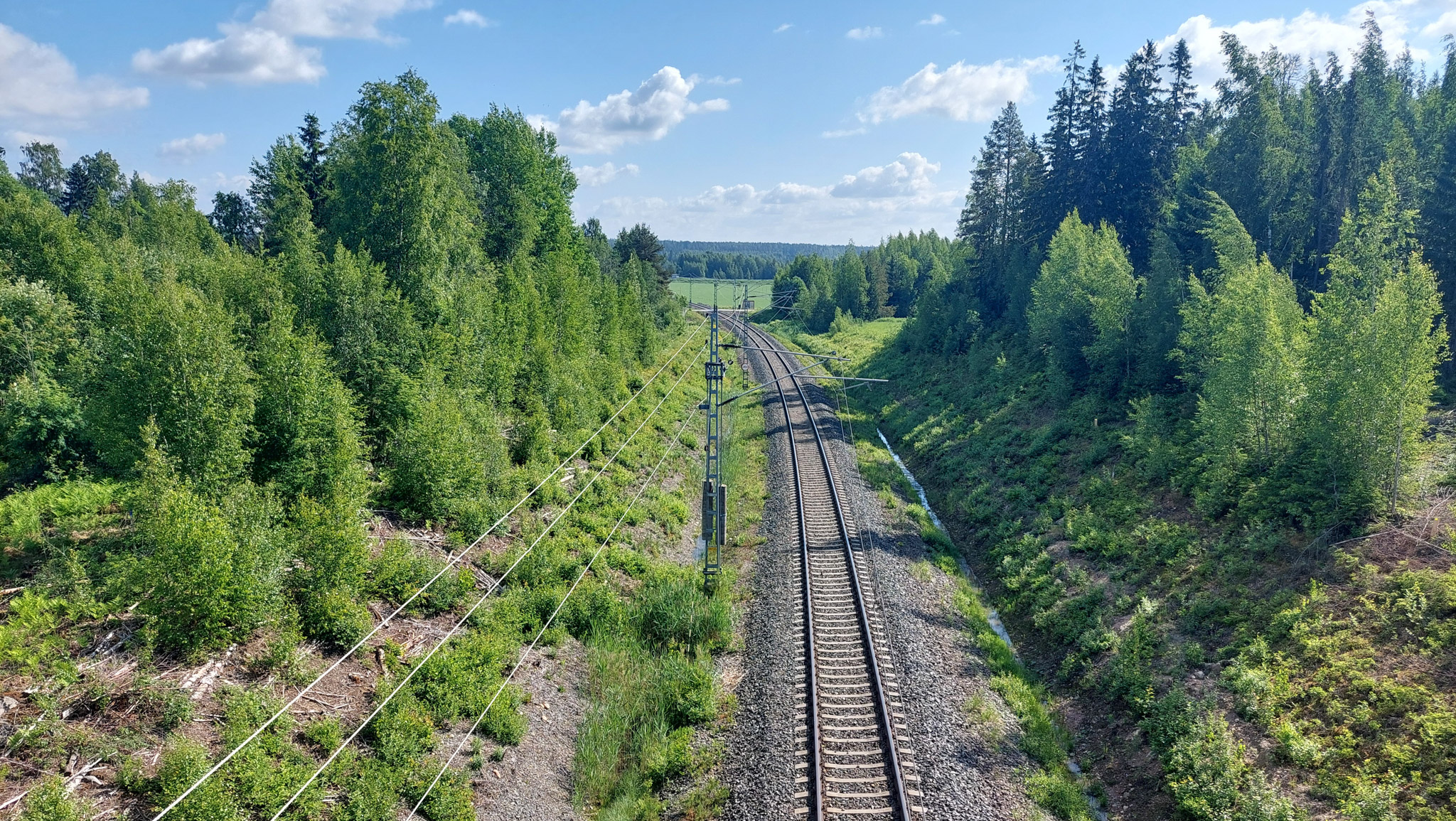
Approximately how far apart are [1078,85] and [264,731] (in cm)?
5873

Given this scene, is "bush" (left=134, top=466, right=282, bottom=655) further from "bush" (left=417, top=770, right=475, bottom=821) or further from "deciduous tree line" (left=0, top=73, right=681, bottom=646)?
"bush" (left=417, top=770, right=475, bottom=821)

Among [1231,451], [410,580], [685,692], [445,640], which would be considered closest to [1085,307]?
[1231,451]

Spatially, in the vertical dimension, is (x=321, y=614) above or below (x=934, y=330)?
below

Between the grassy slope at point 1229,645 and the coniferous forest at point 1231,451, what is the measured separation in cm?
6

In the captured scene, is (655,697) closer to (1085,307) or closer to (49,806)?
(49,806)

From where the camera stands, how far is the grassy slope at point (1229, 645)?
518 inches

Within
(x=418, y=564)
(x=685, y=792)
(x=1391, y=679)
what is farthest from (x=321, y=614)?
(x=1391, y=679)

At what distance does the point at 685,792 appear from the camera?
1453 cm

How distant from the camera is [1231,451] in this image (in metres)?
22.9

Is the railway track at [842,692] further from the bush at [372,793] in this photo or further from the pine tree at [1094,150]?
the pine tree at [1094,150]

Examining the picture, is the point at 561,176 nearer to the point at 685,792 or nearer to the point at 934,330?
the point at 934,330

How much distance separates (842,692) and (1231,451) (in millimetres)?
15594

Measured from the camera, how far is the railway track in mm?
13406

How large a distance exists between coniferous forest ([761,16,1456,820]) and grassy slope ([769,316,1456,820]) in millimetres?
62
